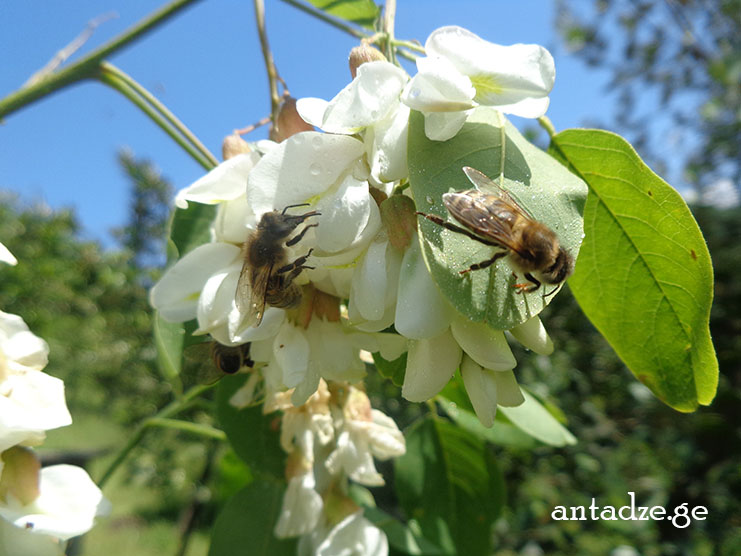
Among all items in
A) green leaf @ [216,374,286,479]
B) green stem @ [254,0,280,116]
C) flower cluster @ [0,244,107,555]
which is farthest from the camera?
green leaf @ [216,374,286,479]

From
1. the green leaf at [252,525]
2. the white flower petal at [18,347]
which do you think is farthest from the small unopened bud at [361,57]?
the green leaf at [252,525]

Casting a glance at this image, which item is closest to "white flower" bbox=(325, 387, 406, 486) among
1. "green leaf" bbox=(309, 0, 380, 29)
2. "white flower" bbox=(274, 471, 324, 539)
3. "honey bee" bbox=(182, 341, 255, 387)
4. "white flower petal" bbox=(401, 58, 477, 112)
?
"white flower" bbox=(274, 471, 324, 539)

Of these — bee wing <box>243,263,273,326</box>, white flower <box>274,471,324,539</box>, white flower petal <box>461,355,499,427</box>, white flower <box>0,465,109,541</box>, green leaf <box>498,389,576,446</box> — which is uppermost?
bee wing <box>243,263,273,326</box>

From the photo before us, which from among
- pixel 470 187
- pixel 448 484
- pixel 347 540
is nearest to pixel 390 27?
pixel 470 187

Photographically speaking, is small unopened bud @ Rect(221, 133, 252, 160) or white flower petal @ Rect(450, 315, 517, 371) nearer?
white flower petal @ Rect(450, 315, 517, 371)

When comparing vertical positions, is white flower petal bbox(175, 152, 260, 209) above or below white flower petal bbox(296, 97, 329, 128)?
below

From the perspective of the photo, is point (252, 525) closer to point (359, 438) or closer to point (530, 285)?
point (359, 438)

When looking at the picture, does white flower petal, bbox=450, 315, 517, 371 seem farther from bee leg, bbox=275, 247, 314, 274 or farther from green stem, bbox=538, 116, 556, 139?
green stem, bbox=538, 116, 556, 139
